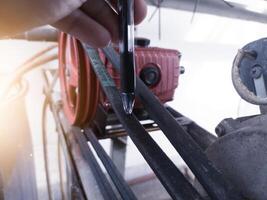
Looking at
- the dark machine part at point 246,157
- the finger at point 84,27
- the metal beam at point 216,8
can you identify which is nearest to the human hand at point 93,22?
the finger at point 84,27

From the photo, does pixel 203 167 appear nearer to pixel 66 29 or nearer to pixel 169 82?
pixel 66 29

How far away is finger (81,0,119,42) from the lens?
0.40 metres

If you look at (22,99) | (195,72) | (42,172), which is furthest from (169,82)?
(195,72)

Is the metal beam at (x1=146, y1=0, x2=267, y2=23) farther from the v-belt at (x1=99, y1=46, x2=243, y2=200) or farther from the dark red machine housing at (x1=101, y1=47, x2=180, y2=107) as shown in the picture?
the v-belt at (x1=99, y1=46, x2=243, y2=200)

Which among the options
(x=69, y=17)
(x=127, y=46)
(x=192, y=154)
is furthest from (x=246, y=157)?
(x=69, y=17)

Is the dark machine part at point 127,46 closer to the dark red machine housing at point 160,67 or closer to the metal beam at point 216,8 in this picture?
the dark red machine housing at point 160,67

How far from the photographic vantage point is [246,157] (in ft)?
1.20

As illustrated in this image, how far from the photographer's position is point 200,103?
2260mm

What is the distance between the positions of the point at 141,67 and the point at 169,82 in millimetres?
121

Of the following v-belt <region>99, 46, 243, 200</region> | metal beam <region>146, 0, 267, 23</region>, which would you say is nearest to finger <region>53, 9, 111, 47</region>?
v-belt <region>99, 46, 243, 200</region>

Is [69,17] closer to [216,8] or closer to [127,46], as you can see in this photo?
[127,46]

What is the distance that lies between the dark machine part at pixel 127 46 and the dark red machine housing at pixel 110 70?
35 centimetres

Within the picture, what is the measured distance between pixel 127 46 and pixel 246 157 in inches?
8.9

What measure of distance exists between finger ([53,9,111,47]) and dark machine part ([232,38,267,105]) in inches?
9.1
